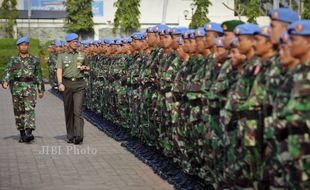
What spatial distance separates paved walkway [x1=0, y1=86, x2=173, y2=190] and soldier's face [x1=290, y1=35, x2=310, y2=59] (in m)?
4.25

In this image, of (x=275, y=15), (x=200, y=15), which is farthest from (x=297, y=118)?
(x=200, y=15)

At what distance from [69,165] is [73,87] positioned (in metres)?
3.12

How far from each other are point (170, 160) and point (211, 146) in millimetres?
3161

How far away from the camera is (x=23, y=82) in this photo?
14516mm

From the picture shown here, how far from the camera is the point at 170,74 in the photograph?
1020cm

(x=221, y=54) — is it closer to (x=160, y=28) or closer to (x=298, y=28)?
(x=298, y=28)

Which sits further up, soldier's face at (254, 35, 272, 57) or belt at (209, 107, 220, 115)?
soldier's face at (254, 35, 272, 57)

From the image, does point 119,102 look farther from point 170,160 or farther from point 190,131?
point 190,131

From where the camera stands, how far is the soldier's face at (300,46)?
18.9 feet

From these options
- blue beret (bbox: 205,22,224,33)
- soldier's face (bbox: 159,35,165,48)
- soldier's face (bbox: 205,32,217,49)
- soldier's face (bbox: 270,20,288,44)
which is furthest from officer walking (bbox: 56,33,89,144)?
soldier's face (bbox: 270,20,288,44)

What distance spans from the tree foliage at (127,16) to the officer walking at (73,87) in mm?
39735

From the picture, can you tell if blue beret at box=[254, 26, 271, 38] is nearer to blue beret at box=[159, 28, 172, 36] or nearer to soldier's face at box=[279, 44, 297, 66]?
soldier's face at box=[279, 44, 297, 66]

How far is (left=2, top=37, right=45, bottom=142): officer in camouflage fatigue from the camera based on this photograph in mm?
14500

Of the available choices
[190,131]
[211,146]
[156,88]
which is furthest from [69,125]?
[211,146]
